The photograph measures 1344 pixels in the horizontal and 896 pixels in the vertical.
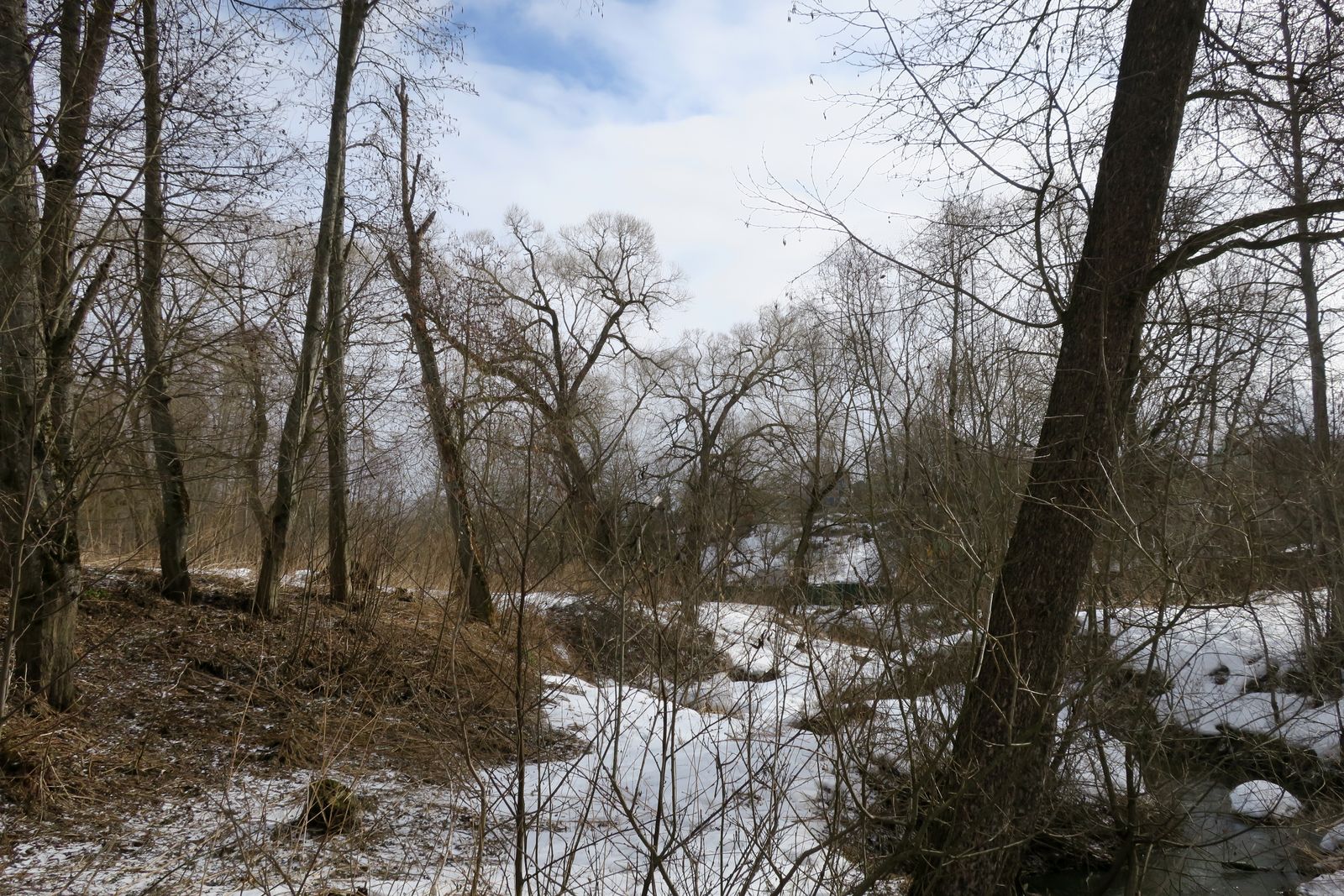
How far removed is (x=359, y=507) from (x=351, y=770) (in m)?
2.78

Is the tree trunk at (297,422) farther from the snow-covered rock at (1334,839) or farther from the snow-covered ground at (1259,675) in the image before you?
the snow-covered rock at (1334,839)

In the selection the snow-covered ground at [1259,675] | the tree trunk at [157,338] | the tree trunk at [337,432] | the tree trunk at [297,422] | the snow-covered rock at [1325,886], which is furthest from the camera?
the tree trunk at [337,432]

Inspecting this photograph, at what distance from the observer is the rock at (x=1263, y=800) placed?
25.3 feet

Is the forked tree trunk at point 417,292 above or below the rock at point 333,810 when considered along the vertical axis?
above

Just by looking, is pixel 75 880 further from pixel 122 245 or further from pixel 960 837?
pixel 960 837

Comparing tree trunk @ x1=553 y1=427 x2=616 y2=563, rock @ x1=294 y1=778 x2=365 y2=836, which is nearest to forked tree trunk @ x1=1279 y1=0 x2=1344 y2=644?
tree trunk @ x1=553 y1=427 x2=616 y2=563

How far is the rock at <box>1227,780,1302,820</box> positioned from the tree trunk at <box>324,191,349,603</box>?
896cm

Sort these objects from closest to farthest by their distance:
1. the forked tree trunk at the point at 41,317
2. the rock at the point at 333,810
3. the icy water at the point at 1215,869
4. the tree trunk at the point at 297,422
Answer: the forked tree trunk at the point at 41,317, the rock at the point at 333,810, the icy water at the point at 1215,869, the tree trunk at the point at 297,422

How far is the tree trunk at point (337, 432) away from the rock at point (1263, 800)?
8960mm

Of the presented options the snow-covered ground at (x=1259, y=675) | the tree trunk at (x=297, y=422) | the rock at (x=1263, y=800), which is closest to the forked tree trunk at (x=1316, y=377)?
the snow-covered ground at (x=1259, y=675)

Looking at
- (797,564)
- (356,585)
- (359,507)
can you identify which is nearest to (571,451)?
(797,564)

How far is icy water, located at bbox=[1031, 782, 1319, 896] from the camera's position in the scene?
22.6ft

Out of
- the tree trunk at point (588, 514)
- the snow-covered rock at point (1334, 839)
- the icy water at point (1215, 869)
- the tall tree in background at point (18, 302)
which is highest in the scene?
the tall tree in background at point (18, 302)

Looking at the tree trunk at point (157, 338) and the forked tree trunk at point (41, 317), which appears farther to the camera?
the tree trunk at point (157, 338)
